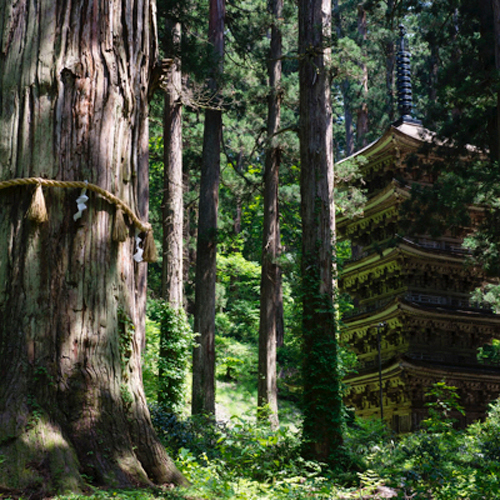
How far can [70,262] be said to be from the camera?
4.08 meters

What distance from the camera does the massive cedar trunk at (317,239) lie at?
9961 mm

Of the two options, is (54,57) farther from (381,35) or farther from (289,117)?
(381,35)

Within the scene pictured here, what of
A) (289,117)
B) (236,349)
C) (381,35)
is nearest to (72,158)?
(236,349)

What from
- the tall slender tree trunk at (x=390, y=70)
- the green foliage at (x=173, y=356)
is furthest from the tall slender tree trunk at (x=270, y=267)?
the tall slender tree trunk at (x=390, y=70)

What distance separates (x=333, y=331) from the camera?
33.9ft

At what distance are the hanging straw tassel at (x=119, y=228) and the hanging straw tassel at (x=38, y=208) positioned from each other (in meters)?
0.49

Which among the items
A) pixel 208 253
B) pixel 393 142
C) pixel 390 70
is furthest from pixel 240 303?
pixel 390 70

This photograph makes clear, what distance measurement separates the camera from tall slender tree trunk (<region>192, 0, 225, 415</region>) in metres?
16.0

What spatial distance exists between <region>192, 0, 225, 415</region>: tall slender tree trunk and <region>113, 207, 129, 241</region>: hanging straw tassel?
11.4m

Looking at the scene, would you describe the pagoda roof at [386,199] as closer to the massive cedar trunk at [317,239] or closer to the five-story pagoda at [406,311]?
the five-story pagoda at [406,311]

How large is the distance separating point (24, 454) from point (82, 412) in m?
0.41

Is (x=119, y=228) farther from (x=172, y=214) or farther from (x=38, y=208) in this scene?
(x=172, y=214)

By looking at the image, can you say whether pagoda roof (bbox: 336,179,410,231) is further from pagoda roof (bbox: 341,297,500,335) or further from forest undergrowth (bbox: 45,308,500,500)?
forest undergrowth (bbox: 45,308,500,500)

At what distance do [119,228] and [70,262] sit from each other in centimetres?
43
